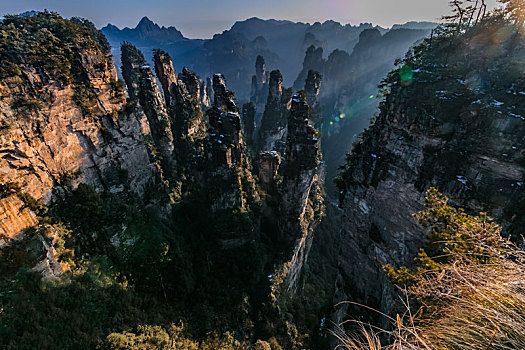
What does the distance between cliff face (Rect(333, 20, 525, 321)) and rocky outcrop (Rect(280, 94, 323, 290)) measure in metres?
4.75

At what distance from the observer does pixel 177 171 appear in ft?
90.3

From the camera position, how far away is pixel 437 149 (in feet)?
47.4

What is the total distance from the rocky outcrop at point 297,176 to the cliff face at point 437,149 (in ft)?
15.6

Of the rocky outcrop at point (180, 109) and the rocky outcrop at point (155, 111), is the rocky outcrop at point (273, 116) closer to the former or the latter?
the rocky outcrop at point (180, 109)

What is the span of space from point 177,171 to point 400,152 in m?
22.5

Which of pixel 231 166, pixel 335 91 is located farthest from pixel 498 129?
pixel 335 91

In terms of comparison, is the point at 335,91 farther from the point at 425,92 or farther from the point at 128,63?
the point at 425,92

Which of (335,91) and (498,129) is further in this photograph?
(335,91)

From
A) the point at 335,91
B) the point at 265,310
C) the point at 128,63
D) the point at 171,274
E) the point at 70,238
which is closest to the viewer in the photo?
the point at 70,238

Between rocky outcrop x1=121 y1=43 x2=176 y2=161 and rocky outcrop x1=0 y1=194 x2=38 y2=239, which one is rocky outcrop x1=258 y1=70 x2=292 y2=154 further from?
rocky outcrop x1=0 y1=194 x2=38 y2=239

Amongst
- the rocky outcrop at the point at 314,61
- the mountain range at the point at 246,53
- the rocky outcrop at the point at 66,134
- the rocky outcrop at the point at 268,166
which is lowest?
the rocky outcrop at the point at 268,166

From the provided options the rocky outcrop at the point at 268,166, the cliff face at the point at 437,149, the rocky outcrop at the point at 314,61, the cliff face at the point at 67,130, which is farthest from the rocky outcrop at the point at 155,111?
the rocky outcrop at the point at 314,61

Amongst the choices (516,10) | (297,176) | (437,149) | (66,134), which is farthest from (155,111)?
(516,10)

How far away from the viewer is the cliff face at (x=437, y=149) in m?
12.5
